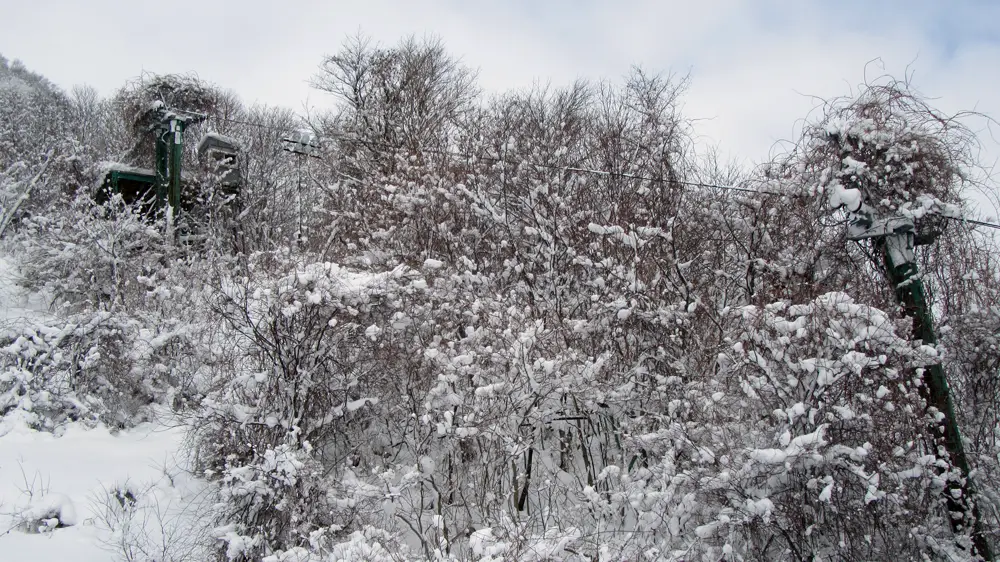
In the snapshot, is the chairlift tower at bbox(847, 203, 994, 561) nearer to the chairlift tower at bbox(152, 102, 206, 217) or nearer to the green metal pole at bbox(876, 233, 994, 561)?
the green metal pole at bbox(876, 233, 994, 561)

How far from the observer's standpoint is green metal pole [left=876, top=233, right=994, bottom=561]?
5129mm

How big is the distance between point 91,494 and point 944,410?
7951 millimetres

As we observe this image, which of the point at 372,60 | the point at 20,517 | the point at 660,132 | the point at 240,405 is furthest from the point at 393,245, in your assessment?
the point at 372,60

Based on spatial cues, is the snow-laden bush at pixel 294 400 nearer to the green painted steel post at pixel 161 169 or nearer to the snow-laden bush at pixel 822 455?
the snow-laden bush at pixel 822 455

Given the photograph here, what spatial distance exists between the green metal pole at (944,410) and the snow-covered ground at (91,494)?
6622mm

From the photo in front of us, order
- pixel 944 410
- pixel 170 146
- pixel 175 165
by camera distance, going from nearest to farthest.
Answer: pixel 944 410
pixel 175 165
pixel 170 146

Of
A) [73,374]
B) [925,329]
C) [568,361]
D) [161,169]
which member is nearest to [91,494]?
[73,374]

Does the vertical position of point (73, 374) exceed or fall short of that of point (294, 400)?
it exceeds it

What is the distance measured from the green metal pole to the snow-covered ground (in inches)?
261

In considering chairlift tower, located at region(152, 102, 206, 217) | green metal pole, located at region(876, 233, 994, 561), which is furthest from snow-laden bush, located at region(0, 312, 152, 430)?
green metal pole, located at region(876, 233, 994, 561)

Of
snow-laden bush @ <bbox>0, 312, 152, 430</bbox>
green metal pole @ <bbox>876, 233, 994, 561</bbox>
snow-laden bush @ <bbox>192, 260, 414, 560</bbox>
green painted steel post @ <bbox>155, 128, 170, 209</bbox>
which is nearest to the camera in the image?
green metal pole @ <bbox>876, 233, 994, 561</bbox>

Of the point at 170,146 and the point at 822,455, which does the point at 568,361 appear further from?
the point at 170,146

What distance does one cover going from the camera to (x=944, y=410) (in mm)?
5211

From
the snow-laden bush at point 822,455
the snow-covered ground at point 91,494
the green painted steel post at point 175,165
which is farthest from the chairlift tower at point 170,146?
the snow-laden bush at point 822,455
